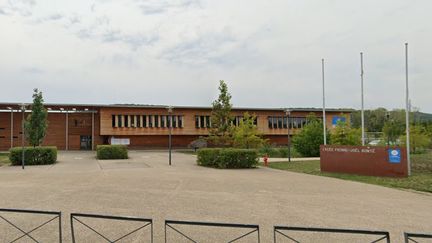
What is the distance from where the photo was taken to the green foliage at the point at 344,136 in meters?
33.3

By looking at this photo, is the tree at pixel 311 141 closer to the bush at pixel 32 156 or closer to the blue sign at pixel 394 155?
the blue sign at pixel 394 155

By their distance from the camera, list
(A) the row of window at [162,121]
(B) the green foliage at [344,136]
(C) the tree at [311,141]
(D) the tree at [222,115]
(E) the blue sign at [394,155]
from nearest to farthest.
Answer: (E) the blue sign at [394,155], (B) the green foliage at [344,136], (C) the tree at [311,141], (D) the tree at [222,115], (A) the row of window at [162,121]

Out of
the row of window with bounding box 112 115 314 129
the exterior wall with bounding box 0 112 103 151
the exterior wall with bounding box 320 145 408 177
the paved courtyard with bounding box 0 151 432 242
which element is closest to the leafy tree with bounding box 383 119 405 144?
the row of window with bounding box 112 115 314 129

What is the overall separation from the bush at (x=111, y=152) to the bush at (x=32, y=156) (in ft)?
17.3

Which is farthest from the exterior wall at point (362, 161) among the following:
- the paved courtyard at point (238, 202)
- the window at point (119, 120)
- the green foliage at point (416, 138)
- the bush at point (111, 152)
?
the window at point (119, 120)

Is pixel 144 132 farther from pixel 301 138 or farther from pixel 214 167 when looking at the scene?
pixel 214 167

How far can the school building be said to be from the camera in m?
49.3

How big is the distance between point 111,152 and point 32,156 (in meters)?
7.16

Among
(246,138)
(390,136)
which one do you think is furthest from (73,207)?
(390,136)

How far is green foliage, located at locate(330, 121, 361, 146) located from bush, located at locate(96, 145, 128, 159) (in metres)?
19.0

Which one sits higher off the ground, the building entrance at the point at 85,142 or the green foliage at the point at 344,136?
the green foliage at the point at 344,136

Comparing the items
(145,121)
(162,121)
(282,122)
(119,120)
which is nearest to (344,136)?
(282,122)

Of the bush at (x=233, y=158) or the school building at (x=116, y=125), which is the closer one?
the bush at (x=233, y=158)

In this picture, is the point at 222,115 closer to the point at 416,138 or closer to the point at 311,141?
the point at 311,141
